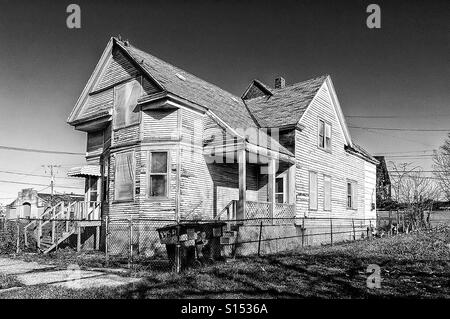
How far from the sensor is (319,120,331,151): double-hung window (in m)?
21.6

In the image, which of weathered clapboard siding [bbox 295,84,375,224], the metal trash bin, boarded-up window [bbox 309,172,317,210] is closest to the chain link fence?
the metal trash bin

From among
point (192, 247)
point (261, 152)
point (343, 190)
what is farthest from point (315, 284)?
point (343, 190)

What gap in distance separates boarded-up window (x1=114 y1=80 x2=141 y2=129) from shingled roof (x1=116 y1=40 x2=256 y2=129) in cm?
104

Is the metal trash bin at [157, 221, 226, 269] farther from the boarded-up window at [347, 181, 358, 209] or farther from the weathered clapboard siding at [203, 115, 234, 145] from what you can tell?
the boarded-up window at [347, 181, 358, 209]

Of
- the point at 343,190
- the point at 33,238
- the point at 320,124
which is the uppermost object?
the point at 320,124

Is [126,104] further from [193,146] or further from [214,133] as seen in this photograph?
[214,133]

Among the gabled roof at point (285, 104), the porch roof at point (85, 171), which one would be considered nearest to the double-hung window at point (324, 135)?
the gabled roof at point (285, 104)

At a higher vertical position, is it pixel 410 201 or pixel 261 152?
pixel 261 152

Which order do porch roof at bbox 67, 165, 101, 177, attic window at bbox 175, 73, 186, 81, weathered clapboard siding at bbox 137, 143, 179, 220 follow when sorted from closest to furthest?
weathered clapboard siding at bbox 137, 143, 179, 220
porch roof at bbox 67, 165, 101, 177
attic window at bbox 175, 73, 186, 81

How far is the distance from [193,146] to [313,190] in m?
7.33

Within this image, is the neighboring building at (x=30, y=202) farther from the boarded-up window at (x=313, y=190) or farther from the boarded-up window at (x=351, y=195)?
the boarded-up window at (x=313, y=190)
